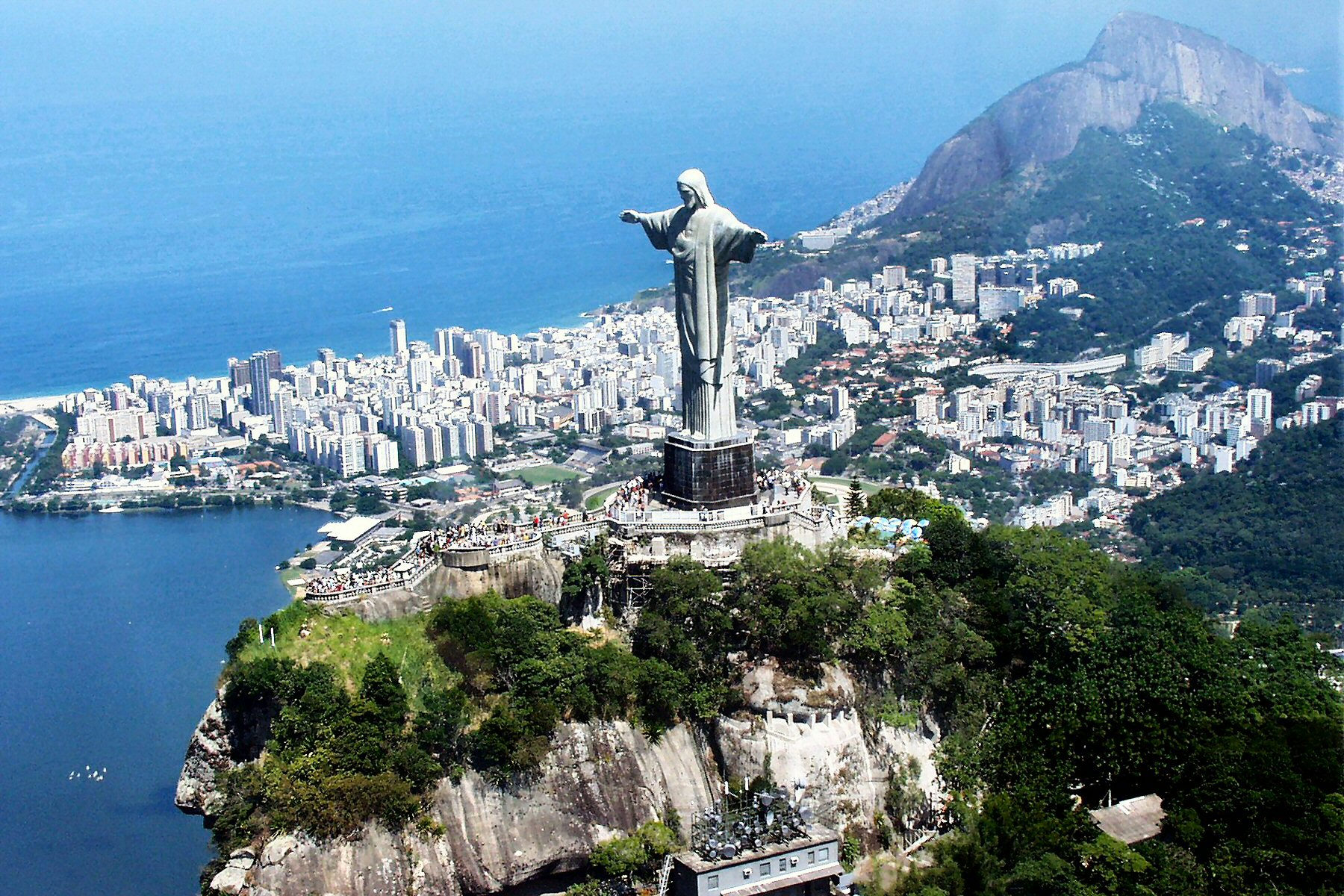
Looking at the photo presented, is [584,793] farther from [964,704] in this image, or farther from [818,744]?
[964,704]

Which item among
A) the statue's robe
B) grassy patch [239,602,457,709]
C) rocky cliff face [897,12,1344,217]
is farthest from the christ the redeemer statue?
rocky cliff face [897,12,1344,217]

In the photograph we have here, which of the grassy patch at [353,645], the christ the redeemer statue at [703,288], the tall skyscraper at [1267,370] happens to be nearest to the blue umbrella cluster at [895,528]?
the christ the redeemer statue at [703,288]

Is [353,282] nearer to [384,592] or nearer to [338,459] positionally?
[338,459]

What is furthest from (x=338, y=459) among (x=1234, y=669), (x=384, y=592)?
(x=1234, y=669)

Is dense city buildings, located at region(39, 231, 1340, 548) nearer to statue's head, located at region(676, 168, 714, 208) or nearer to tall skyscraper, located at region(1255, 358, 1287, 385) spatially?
tall skyscraper, located at region(1255, 358, 1287, 385)

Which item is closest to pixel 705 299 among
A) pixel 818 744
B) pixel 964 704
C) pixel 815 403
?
pixel 818 744

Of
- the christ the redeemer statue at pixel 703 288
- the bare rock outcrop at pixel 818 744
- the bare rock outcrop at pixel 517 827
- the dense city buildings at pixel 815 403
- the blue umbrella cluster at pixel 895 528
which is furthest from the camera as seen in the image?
the dense city buildings at pixel 815 403

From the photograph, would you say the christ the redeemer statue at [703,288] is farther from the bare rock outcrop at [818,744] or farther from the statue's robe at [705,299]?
the bare rock outcrop at [818,744]
